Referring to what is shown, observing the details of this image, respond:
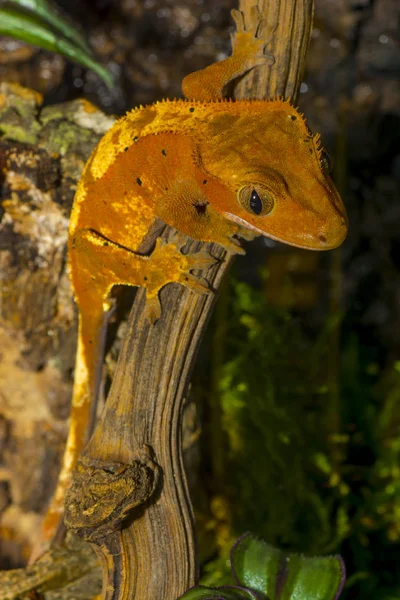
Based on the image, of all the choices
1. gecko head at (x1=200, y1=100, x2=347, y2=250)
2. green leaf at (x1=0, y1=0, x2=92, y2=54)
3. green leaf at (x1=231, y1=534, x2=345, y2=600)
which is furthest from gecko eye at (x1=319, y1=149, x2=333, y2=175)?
green leaf at (x1=231, y1=534, x2=345, y2=600)


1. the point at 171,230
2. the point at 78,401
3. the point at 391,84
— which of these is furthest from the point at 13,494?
the point at 391,84

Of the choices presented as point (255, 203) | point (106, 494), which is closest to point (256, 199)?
point (255, 203)

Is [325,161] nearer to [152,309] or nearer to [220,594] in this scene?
[152,309]

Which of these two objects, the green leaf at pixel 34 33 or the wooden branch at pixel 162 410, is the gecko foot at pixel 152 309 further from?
the green leaf at pixel 34 33

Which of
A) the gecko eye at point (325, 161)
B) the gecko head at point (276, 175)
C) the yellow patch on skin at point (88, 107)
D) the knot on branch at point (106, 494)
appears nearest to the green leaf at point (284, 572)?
the knot on branch at point (106, 494)

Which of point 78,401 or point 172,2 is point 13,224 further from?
point 172,2

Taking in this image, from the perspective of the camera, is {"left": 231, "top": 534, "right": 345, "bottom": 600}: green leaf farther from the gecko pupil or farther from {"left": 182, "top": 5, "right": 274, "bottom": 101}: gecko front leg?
{"left": 182, "top": 5, "right": 274, "bottom": 101}: gecko front leg
